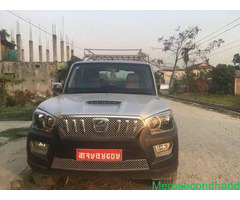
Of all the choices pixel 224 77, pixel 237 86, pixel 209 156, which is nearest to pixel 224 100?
→ pixel 224 77

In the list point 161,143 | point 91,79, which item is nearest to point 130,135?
point 161,143

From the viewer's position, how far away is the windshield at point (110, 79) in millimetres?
4566

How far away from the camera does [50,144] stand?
10.4ft

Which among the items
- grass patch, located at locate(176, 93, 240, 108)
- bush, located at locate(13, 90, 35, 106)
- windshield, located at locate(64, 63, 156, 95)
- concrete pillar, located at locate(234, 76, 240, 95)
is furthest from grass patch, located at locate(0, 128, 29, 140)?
concrete pillar, located at locate(234, 76, 240, 95)

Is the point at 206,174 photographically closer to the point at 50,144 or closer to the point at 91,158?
the point at 91,158

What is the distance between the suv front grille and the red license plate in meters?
0.16

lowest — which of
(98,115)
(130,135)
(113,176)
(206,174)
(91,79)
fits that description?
(206,174)

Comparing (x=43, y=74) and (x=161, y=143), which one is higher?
(x=43, y=74)

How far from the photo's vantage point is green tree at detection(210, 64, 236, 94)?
35.1 metres

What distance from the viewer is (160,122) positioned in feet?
10.8

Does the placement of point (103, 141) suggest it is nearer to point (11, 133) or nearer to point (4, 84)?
point (11, 133)

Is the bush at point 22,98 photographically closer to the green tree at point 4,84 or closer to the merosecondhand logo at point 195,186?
the green tree at point 4,84

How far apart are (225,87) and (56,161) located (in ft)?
118

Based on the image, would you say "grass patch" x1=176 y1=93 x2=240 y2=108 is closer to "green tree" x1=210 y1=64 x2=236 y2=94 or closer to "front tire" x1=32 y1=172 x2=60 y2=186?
"green tree" x1=210 y1=64 x2=236 y2=94
